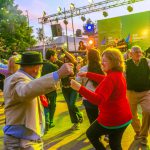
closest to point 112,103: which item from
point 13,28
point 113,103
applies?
point 113,103

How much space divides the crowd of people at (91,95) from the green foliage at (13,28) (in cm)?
2713

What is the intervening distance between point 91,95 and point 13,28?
32129mm

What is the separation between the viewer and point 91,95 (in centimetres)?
422

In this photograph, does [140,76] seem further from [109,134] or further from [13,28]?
[13,28]

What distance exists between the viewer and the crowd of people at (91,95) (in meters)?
3.18

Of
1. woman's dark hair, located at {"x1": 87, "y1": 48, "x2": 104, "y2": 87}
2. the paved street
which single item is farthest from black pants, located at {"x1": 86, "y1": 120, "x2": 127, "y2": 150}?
the paved street

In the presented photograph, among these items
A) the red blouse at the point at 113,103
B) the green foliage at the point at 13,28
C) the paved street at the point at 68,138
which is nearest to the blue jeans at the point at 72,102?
the paved street at the point at 68,138

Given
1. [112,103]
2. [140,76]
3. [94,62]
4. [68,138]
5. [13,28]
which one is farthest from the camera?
[13,28]

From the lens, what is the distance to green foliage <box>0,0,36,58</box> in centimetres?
3466

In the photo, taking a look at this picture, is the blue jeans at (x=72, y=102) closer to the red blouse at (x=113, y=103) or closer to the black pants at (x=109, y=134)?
the black pants at (x=109, y=134)

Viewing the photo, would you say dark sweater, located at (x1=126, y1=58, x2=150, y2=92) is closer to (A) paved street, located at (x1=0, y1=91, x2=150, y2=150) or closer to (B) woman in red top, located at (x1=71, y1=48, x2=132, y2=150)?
(A) paved street, located at (x1=0, y1=91, x2=150, y2=150)

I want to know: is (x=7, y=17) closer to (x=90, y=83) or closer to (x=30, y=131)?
(x=90, y=83)

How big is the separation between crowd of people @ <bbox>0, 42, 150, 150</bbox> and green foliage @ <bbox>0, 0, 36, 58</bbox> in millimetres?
27131

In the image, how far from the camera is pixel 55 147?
22.7 ft
